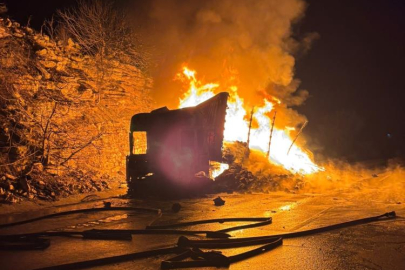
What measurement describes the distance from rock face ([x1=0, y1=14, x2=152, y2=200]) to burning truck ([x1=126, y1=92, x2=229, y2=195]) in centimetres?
294

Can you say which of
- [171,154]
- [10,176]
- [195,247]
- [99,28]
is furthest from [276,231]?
[99,28]

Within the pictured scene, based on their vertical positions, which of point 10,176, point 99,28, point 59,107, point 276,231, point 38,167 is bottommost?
point 276,231

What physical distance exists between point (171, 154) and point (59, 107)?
5193 mm

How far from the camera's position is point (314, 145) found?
33.9 metres

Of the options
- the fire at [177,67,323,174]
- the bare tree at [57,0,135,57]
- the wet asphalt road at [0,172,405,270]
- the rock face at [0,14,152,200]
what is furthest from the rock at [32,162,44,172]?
the fire at [177,67,323,174]

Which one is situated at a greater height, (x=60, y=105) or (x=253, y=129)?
(x=60, y=105)

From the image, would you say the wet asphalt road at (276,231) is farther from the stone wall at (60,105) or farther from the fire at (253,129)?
the fire at (253,129)

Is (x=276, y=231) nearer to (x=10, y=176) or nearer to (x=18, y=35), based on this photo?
(x=10, y=176)

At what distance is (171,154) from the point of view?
12.1m

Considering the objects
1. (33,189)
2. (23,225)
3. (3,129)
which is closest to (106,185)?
(33,189)

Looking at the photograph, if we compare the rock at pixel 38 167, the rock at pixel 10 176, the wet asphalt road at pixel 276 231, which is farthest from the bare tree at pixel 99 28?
the wet asphalt road at pixel 276 231

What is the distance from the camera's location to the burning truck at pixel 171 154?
39.4ft

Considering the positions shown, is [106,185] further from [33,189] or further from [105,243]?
[105,243]

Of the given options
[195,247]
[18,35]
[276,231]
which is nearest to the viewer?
[195,247]
